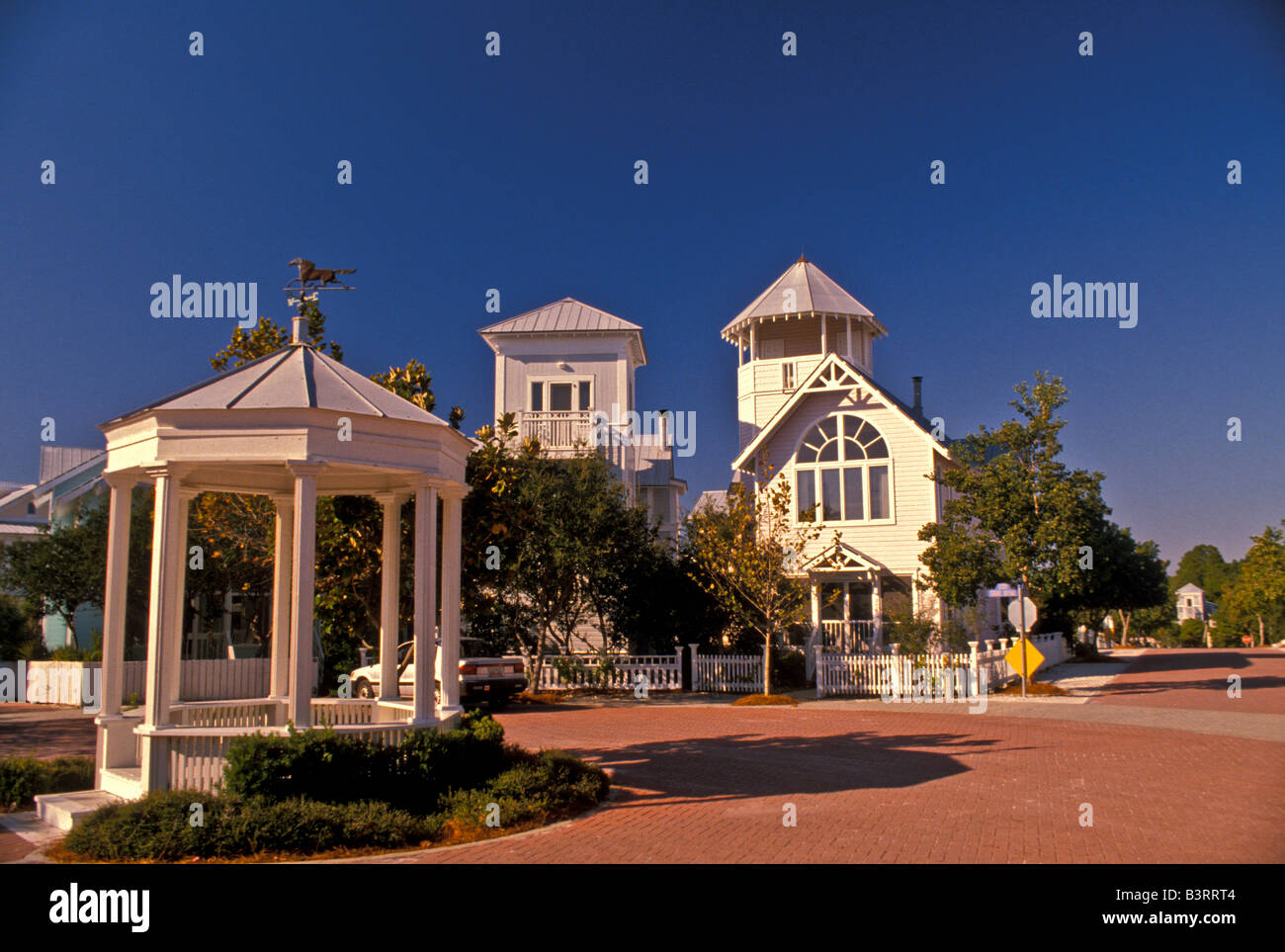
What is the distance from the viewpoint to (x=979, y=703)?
21750 mm

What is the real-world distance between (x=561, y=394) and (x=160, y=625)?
81.6 feet

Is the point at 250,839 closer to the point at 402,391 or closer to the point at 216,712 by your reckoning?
the point at 216,712

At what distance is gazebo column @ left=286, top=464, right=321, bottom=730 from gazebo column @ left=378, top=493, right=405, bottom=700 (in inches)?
89.0

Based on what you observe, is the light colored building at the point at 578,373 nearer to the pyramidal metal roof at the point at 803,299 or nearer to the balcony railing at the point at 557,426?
the balcony railing at the point at 557,426

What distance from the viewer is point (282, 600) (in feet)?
41.3

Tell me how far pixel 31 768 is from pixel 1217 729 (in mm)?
18327

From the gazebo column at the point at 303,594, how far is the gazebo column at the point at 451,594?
6.28 ft

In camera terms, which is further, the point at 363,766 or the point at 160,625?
the point at 160,625

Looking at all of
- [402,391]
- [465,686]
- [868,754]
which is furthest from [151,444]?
[465,686]

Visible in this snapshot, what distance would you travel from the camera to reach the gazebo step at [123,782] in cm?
955

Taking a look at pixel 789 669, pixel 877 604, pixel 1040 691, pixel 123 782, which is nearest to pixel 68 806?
pixel 123 782

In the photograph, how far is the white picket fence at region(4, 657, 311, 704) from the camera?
1683 centimetres

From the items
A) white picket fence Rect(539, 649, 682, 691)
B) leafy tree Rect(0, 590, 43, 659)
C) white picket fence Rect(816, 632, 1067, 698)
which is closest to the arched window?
white picket fence Rect(816, 632, 1067, 698)

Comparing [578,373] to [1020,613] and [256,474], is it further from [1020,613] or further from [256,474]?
[256,474]
